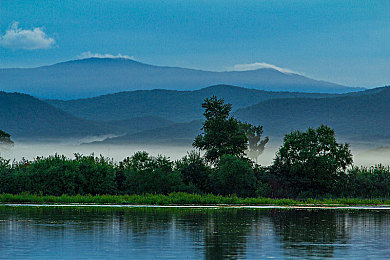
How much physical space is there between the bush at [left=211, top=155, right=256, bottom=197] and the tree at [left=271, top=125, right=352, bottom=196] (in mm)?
3398

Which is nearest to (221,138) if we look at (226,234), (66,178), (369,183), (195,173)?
(195,173)

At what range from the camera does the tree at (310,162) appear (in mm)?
49312

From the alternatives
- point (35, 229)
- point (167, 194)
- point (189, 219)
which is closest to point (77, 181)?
point (167, 194)

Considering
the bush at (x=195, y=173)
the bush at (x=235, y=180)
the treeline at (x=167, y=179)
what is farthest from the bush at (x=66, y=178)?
the bush at (x=235, y=180)

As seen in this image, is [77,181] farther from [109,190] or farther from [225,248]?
[225,248]

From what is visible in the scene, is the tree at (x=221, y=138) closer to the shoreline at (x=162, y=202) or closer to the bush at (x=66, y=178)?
the bush at (x=66, y=178)

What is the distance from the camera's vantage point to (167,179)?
151ft

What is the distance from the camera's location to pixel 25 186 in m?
45.1

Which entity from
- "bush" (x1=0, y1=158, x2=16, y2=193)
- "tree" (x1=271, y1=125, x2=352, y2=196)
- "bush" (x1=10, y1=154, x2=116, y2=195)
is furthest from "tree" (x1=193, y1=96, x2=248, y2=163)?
"bush" (x1=0, y1=158, x2=16, y2=193)

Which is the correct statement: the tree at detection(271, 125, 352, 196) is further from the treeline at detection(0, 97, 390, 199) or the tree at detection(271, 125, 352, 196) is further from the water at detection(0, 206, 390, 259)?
the water at detection(0, 206, 390, 259)

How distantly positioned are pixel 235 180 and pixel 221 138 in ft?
38.2

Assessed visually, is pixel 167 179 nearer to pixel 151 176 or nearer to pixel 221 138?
pixel 151 176

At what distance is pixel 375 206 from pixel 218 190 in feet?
39.9

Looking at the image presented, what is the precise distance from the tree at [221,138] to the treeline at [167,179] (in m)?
6.87
